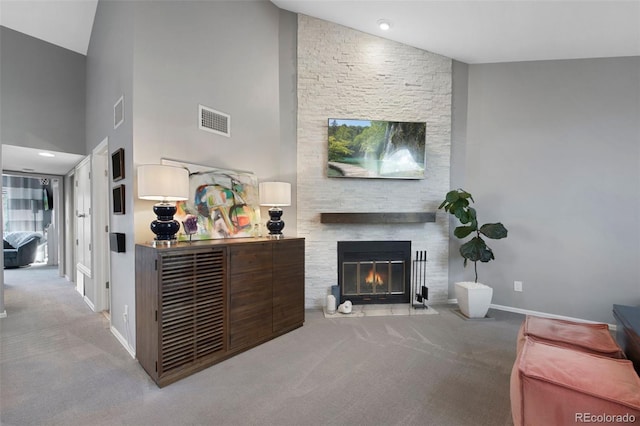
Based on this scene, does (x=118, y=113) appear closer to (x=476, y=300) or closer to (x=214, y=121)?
(x=214, y=121)

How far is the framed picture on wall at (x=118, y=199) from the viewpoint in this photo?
8.25ft

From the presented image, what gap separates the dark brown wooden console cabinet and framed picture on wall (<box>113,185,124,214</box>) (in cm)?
55

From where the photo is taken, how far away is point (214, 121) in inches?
114

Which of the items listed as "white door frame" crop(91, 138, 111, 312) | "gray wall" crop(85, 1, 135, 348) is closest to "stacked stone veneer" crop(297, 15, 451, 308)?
"gray wall" crop(85, 1, 135, 348)

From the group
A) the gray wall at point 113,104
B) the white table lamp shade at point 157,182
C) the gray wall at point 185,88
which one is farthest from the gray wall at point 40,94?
the white table lamp shade at point 157,182

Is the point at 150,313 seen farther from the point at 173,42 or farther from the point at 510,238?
the point at 510,238

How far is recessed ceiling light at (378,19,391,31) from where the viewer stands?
335 cm

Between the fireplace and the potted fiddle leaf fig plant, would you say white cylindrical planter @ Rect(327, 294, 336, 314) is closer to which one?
the fireplace

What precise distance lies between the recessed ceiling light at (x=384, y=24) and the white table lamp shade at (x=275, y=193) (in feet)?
Answer: 7.78

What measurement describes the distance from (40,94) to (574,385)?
6024 millimetres

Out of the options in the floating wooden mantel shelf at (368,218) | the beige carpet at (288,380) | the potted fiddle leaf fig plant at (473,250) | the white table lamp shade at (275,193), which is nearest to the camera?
the beige carpet at (288,380)

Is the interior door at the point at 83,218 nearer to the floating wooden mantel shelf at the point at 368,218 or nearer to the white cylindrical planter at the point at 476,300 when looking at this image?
the floating wooden mantel shelf at the point at 368,218

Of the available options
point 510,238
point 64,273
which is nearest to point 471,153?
point 510,238

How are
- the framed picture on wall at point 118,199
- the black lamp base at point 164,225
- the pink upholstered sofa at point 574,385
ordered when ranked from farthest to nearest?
the framed picture on wall at point 118,199 → the black lamp base at point 164,225 → the pink upholstered sofa at point 574,385
